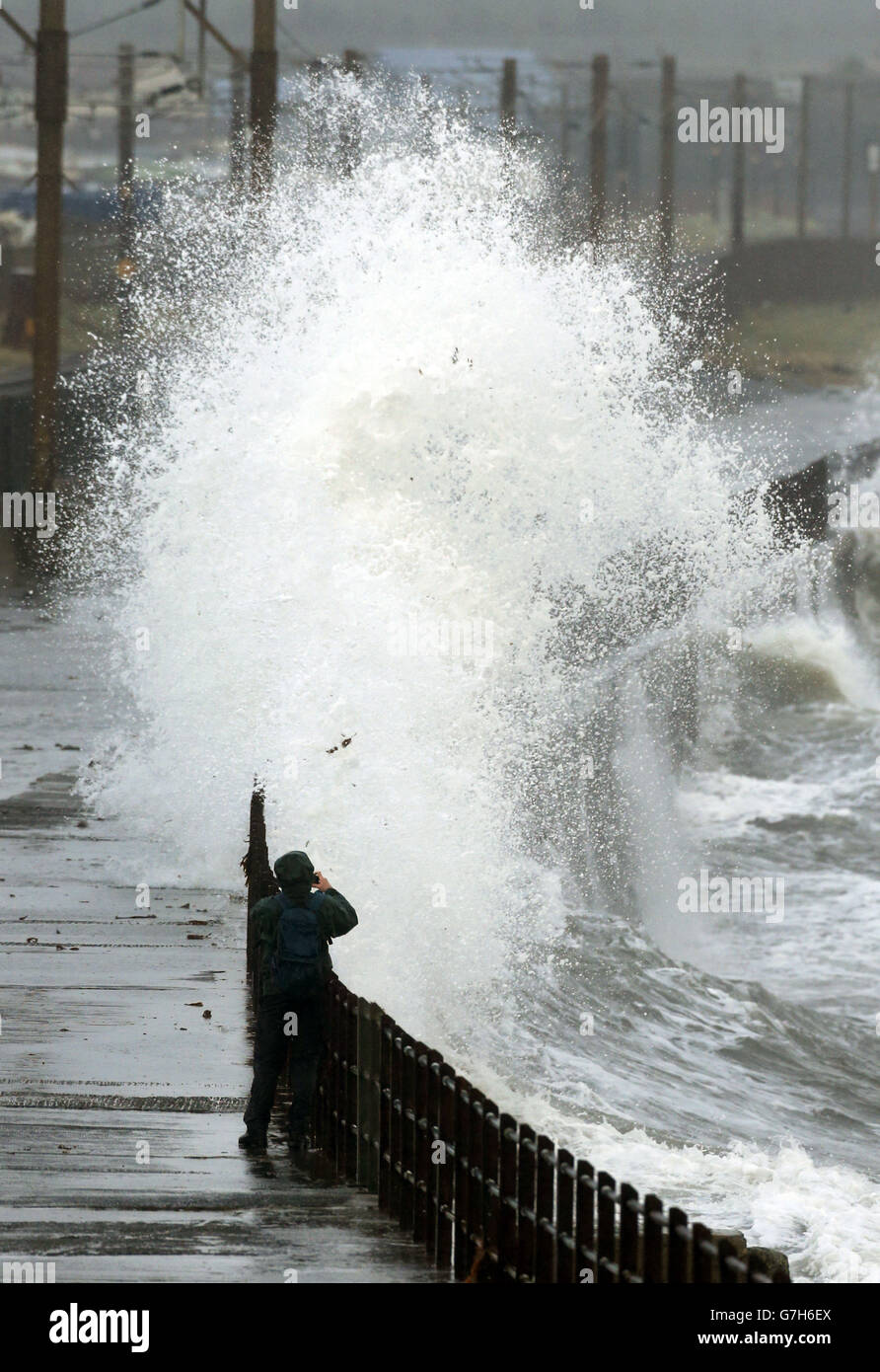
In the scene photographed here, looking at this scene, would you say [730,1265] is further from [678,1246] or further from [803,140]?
[803,140]

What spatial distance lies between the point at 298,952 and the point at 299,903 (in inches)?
8.3

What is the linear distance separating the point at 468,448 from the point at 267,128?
35.9 feet

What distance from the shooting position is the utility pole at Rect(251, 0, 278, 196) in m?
25.7

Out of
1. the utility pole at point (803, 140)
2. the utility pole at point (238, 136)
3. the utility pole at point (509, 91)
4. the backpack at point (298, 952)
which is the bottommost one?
the backpack at point (298, 952)

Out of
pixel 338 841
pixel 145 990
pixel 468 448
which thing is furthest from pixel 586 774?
pixel 145 990

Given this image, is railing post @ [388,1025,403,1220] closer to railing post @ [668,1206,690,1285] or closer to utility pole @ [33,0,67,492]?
railing post @ [668,1206,690,1285]

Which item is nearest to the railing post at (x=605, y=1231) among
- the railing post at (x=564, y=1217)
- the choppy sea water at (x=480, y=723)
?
the railing post at (x=564, y=1217)

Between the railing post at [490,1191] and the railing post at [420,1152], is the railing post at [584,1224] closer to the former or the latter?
the railing post at [490,1191]

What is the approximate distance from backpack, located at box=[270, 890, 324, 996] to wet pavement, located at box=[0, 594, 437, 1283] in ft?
2.28

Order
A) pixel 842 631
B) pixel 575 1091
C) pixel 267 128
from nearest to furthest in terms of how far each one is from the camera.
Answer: pixel 575 1091 < pixel 267 128 < pixel 842 631

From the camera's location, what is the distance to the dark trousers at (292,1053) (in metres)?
7.66

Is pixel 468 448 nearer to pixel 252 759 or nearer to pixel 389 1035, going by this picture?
pixel 252 759

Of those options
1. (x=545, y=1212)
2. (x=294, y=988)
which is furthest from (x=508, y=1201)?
(x=294, y=988)
